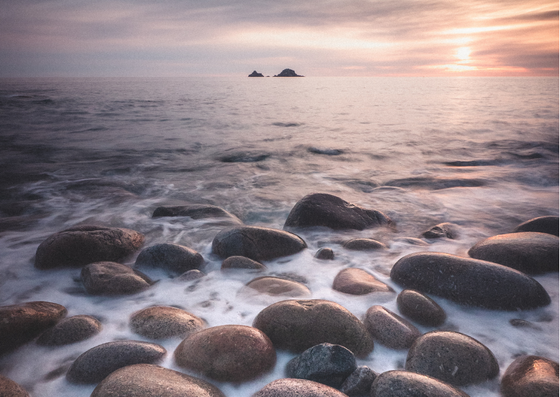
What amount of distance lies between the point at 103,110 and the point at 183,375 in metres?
22.2

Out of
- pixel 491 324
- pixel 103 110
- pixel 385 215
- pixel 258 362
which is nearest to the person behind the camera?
pixel 258 362

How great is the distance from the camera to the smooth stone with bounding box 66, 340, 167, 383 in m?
1.73

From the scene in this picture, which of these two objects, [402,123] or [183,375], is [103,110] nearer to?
[402,123]

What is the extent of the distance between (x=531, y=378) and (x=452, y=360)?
15.3 inches

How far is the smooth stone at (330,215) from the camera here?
4227 mm

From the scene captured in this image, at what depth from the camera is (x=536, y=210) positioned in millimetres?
5234

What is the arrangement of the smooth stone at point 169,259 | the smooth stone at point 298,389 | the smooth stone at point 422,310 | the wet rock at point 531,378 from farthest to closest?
the smooth stone at point 169,259, the smooth stone at point 422,310, the wet rock at point 531,378, the smooth stone at point 298,389

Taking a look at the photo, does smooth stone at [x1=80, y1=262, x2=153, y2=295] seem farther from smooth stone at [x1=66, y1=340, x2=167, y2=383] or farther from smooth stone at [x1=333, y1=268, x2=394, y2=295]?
smooth stone at [x1=333, y1=268, x2=394, y2=295]

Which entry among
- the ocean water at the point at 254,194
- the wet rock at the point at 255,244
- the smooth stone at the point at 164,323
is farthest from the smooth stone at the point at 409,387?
the wet rock at the point at 255,244

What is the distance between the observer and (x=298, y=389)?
147 centimetres

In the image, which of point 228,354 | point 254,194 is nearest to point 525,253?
point 228,354

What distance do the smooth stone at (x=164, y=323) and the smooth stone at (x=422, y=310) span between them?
4.83ft

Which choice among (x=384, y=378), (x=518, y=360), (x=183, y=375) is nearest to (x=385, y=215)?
(x=518, y=360)

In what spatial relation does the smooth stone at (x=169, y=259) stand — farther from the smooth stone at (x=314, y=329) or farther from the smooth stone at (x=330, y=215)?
the smooth stone at (x=330, y=215)
